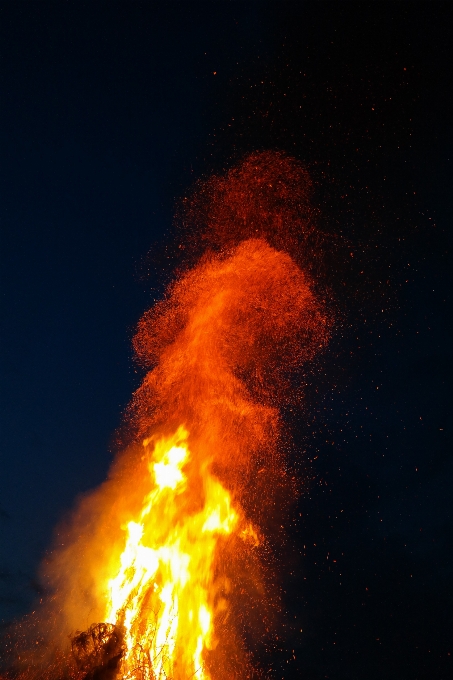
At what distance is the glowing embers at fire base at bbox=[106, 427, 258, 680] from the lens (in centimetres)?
891

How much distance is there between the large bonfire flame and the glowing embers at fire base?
26 mm

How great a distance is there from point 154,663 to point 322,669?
204ft

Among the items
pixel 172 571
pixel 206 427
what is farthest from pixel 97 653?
pixel 206 427

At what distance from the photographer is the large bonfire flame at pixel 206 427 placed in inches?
398

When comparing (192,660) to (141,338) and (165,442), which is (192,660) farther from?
(141,338)

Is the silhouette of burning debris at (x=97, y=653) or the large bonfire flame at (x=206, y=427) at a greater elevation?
the large bonfire flame at (x=206, y=427)

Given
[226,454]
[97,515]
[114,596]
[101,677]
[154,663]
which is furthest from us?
[97,515]

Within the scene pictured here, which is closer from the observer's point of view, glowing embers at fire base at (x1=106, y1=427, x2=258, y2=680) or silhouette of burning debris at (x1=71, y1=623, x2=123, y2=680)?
silhouette of burning debris at (x1=71, y1=623, x2=123, y2=680)

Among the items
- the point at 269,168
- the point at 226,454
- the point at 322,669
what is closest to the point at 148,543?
the point at 226,454

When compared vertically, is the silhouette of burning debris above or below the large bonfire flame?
below

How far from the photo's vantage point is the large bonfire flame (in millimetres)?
10117

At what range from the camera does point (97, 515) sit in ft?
46.7

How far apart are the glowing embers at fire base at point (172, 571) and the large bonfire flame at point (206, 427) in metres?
0.03

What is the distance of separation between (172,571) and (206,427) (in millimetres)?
3231
